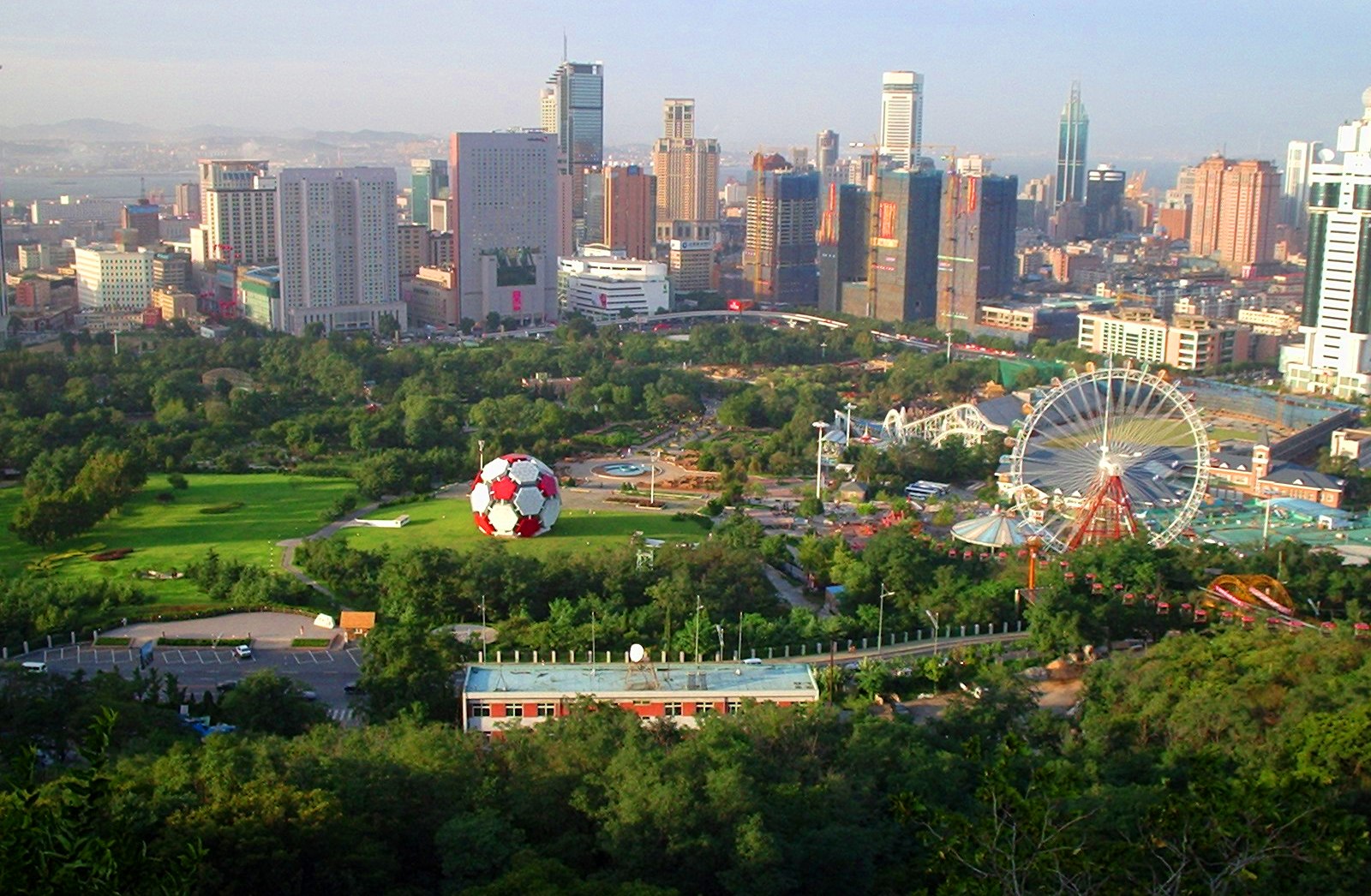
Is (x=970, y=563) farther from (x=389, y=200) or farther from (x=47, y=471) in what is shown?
(x=389, y=200)

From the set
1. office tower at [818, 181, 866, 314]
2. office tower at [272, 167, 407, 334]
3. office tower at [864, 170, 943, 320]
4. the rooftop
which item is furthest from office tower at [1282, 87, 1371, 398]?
office tower at [272, 167, 407, 334]

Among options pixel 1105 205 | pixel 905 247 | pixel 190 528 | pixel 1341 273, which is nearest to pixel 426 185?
pixel 905 247

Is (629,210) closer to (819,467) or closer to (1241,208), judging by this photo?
(1241,208)

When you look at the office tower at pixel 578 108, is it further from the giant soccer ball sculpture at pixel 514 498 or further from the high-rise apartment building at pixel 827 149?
the giant soccer ball sculpture at pixel 514 498

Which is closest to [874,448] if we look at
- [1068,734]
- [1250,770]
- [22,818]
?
[1068,734]

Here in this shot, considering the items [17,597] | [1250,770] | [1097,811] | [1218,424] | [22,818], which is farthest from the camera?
[1218,424]

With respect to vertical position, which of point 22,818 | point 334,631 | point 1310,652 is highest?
point 22,818
